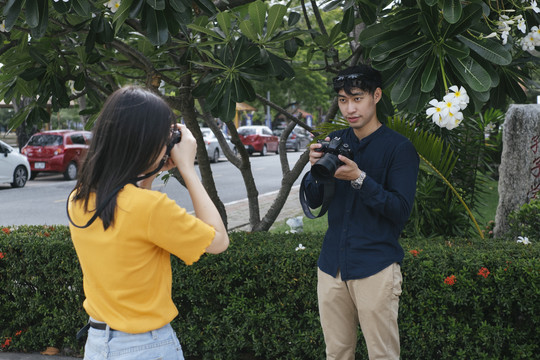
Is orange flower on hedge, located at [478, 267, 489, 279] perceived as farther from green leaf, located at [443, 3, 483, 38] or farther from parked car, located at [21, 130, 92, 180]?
parked car, located at [21, 130, 92, 180]

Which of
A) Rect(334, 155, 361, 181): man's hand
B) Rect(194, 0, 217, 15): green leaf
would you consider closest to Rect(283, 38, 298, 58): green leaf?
Rect(194, 0, 217, 15): green leaf

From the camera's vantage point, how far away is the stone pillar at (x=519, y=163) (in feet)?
18.7

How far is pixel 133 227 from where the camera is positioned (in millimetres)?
1599

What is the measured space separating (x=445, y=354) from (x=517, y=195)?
2.91m

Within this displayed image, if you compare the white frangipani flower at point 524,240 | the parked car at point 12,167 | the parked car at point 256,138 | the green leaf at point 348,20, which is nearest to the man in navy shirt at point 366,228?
the green leaf at point 348,20

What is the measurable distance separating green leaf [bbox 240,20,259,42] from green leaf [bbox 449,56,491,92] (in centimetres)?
115

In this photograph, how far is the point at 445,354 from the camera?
133 inches

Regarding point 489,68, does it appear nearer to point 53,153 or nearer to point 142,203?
Result: point 142,203

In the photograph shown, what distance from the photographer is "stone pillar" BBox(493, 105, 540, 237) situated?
5711 mm

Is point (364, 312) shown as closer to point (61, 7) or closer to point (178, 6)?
point (178, 6)

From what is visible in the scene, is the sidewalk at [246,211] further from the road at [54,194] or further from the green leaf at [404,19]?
the green leaf at [404,19]

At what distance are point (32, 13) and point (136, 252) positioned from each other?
4.87 feet

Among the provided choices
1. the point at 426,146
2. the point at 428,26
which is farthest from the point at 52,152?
the point at 428,26

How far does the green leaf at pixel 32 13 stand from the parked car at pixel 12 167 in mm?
13355
